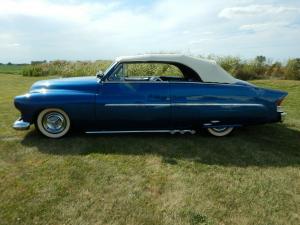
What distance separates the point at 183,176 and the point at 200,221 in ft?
3.90

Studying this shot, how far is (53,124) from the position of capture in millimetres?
6719

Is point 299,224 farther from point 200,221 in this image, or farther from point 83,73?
point 83,73

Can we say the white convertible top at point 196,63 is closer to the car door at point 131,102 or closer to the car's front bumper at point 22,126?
the car door at point 131,102

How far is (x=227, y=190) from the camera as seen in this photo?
182 inches

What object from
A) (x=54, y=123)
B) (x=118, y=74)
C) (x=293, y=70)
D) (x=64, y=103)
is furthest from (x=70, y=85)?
(x=293, y=70)

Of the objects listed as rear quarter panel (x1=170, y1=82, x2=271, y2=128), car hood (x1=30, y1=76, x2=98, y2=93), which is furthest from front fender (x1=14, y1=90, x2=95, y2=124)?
rear quarter panel (x1=170, y1=82, x2=271, y2=128)

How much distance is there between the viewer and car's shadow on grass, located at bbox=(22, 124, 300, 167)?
5.76m

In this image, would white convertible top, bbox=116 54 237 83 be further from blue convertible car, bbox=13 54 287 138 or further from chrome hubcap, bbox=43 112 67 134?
chrome hubcap, bbox=43 112 67 134

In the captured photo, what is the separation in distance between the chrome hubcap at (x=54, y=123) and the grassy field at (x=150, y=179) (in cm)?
20

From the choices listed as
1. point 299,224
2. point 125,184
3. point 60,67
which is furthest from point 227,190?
point 60,67

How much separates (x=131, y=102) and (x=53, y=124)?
1.47 m

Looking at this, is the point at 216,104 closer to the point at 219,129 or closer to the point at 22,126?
the point at 219,129

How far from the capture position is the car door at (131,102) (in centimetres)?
652

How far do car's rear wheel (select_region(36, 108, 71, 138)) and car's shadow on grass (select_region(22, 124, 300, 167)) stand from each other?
0.14 metres
